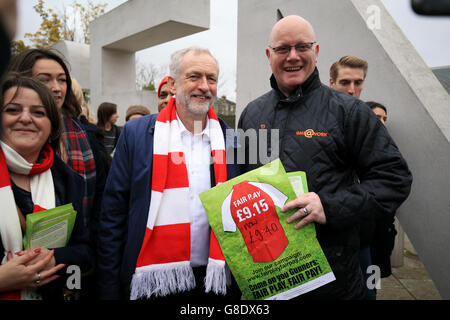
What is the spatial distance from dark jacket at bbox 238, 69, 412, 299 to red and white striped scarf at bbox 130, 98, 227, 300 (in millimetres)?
502

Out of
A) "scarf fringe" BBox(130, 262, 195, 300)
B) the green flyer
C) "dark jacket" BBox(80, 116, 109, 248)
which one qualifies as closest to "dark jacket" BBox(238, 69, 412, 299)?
the green flyer

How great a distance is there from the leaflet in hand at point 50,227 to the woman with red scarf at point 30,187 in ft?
0.10

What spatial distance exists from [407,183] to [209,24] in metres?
9.04

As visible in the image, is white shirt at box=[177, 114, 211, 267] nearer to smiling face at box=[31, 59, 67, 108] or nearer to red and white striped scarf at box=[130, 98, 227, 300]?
red and white striped scarf at box=[130, 98, 227, 300]

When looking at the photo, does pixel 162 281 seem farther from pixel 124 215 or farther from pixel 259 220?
pixel 259 220

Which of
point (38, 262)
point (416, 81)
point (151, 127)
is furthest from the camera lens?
point (416, 81)

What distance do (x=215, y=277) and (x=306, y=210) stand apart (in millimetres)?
674

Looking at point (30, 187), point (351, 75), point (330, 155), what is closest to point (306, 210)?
point (330, 155)

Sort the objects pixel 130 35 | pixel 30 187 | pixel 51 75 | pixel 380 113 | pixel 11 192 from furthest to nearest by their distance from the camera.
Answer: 1. pixel 130 35
2. pixel 380 113
3. pixel 51 75
4. pixel 30 187
5. pixel 11 192

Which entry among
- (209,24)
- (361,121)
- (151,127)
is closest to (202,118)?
(151,127)

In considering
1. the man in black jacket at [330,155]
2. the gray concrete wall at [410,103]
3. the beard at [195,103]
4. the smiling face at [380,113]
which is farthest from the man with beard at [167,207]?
the gray concrete wall at [410,103]

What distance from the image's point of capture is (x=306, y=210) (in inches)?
58.1
